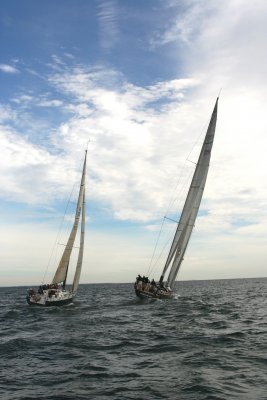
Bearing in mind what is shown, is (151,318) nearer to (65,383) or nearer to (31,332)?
(31,332)

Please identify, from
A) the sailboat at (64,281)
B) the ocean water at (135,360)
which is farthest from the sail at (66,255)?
the ocean water at (135,360)

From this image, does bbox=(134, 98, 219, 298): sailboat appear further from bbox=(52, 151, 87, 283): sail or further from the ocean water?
the ocean water

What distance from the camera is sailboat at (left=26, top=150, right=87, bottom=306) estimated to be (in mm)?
37688

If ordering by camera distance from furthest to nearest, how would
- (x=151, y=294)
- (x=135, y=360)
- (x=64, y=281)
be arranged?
(x=151, y=294) < (x=64, y=281) < (x=135, y=360)

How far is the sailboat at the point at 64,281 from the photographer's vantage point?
124 feet

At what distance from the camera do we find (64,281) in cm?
4012

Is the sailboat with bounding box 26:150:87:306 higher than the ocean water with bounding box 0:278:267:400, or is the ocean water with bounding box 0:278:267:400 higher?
the sailboat with bounding box 26:150:87:306

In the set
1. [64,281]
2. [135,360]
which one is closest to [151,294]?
[64,281]

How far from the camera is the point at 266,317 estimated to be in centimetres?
2998

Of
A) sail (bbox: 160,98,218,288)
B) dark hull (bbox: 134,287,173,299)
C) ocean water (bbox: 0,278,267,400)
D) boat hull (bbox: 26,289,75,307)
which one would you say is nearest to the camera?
ocean water (bbox: 0,278,267,400)

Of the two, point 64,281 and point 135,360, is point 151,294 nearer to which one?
point 64,281

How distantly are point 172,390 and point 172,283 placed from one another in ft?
114

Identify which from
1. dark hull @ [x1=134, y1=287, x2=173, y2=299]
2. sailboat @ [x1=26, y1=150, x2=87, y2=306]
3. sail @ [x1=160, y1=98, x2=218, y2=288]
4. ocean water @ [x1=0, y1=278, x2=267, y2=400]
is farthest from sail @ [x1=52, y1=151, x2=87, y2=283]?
ocean water @ [x1=0, y1=278, x2=267, y2=400]

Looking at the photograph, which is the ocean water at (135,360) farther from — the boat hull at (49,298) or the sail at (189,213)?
the sail at (189,213)
